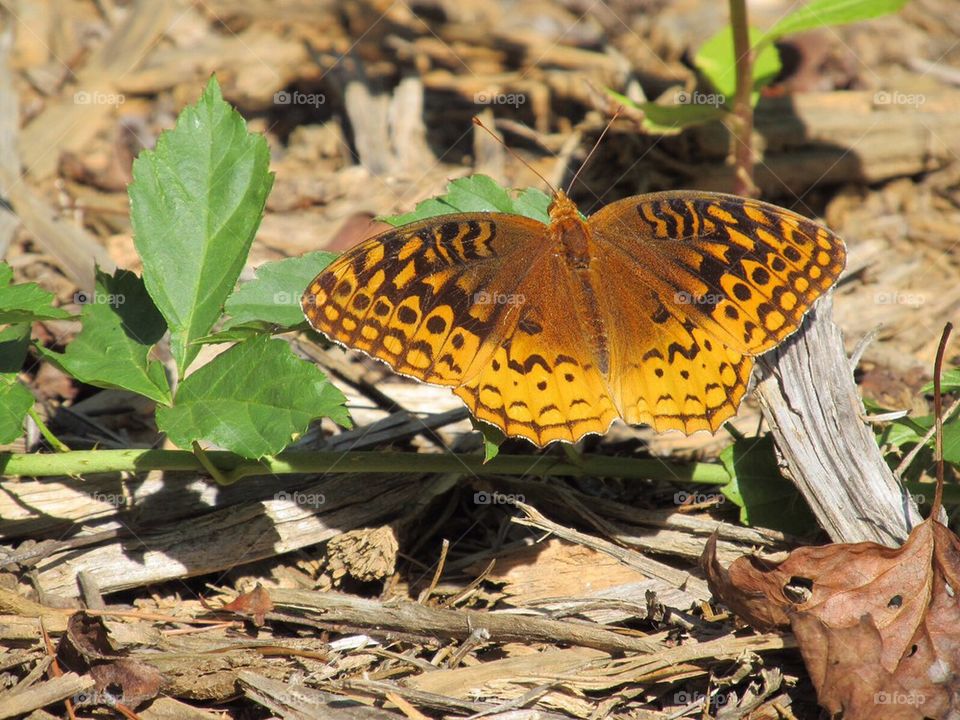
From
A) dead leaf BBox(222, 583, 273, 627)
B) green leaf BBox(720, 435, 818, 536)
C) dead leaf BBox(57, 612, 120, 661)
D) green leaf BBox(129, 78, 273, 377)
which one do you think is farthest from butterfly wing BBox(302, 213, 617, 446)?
dead leaf BBox(57, 612, 120, 661)

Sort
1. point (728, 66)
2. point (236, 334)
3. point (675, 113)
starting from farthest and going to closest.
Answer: point (728, 66), point (675, 113), point (236, 334)

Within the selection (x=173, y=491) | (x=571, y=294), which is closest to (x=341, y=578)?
(x=173, y=491)

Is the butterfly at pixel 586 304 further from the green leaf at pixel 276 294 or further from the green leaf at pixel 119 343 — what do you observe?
the green leaf at pixel 119 343

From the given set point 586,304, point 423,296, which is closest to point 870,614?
point 586,304

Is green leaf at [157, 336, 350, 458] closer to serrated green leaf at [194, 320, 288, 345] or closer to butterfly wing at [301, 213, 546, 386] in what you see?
serrated green leaf at [194, 320, 288, 345]

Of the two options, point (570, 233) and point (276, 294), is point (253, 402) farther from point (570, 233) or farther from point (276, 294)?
point (570, 233)

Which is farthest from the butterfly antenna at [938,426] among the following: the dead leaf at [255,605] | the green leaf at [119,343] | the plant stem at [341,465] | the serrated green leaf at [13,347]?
the serrated green leaf at [13,347]
